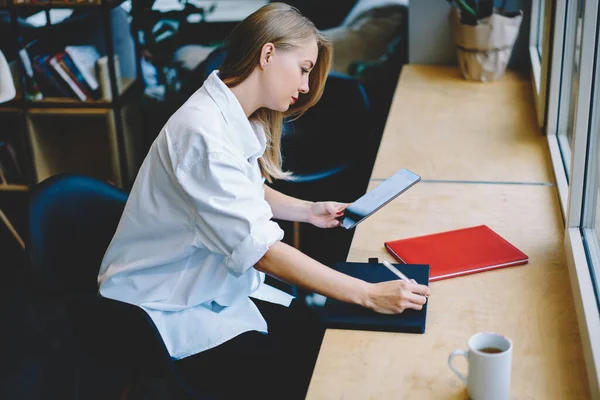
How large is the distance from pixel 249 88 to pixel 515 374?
2.66ft

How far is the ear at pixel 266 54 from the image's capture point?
1.57m

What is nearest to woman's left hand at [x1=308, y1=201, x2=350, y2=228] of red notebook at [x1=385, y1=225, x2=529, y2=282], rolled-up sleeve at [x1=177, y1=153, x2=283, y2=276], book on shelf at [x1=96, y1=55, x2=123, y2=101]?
red notebook at [x1=385, y1=225, x2=529, y2=282]

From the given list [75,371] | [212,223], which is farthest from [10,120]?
[212,223]

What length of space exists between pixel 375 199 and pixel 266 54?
0.49 metres

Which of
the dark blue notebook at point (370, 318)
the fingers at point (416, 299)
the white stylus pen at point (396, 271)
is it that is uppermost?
the fingers at point (416, 299)

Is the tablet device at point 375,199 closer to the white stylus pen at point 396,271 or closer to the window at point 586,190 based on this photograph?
the white stylus pen at point 396,271

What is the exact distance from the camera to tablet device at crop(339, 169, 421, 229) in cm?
181

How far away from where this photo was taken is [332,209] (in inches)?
75.6

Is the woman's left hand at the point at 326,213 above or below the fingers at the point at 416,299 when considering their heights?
below

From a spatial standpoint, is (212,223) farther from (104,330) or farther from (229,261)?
(104,330)

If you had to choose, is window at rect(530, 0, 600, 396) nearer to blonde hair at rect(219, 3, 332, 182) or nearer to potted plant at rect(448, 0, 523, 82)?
blonde hair at rect(219, 3, 332, 182)

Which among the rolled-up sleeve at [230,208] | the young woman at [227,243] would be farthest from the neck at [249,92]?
the rolled-up sleeve at [230,208]

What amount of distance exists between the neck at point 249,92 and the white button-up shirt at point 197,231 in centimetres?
5

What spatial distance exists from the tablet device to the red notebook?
0.34ft
